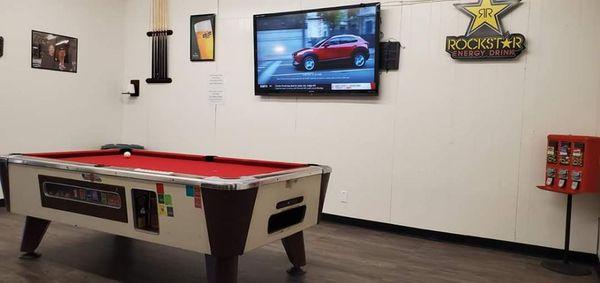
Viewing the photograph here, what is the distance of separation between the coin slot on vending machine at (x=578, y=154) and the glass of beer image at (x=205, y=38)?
3.64 metres

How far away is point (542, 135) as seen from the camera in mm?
3559

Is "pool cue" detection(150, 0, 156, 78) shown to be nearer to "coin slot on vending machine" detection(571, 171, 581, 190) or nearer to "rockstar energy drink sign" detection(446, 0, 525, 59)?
"rockstar energy drink sign" detection(446, 0, 525, 59)

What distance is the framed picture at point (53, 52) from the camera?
484cm

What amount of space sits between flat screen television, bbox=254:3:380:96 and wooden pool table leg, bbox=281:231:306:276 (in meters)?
1.75

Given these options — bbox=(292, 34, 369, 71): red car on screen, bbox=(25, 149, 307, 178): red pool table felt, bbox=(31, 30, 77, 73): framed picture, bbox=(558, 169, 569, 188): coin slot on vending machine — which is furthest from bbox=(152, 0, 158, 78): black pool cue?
bbox=(558, 169, 569, 188): coin slot on vending machine

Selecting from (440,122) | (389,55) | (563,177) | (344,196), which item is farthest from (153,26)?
(563,177)

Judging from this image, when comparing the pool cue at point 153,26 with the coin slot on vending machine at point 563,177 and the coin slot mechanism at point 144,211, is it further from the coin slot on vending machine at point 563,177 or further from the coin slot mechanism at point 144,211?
the coin slot on vending machine at point 563,177

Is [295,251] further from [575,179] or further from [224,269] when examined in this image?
[575,179]

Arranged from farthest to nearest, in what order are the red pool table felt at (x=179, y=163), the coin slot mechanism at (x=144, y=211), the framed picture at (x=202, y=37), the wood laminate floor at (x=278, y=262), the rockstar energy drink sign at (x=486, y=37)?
the framed picture at (x=202, y=37) < the rockstar energy drink sign at (x=486, y=37) < the wood laminate floor at (x=278, y=262) < the red pool table felt at (x=179, y=163) < the coin slot mechanism at (x=144, y=211)

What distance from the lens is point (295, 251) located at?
294cm

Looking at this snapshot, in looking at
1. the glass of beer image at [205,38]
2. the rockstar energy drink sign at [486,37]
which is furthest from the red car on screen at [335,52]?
the glass of beer image at [205,38]

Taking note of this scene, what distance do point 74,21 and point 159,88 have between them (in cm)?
118

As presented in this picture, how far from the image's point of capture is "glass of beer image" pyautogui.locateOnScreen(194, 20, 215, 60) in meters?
5.12

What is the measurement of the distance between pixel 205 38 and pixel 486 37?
2.99m
